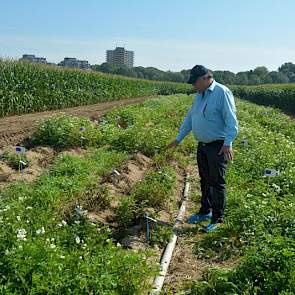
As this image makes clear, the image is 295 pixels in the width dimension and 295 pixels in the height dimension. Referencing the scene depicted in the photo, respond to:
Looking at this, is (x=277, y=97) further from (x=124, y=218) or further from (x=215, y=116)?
(x=124, y=218)

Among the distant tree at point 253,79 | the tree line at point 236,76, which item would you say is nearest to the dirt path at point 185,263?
the tree line at point 236,76

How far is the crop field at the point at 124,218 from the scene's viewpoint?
3.37m

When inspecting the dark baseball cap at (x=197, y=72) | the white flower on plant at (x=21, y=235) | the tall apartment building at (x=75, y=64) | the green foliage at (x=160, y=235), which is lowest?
the green foliage at (x=160, y=235)

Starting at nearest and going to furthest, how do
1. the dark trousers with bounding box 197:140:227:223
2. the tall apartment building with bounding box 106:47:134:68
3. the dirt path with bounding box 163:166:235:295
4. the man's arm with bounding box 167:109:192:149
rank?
the dirt path with bounding box 163:166:235:295, the dark trousers with bounding box 197:140:227:223, the man's arm with bounding box 167:109:192:149, the tall apartment building with bounding box 106:47:134:68

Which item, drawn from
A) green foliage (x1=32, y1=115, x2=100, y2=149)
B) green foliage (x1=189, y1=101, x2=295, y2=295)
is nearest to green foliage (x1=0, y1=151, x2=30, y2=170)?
green foliage (x1=32, y1=115, x2=100, y2=149)

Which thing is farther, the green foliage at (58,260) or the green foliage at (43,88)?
the green foliage at (43,88)

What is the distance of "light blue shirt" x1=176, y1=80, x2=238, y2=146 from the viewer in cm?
546

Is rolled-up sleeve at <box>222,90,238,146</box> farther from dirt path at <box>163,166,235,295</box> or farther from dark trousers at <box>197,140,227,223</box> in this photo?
dirt path at <box>163,166,235,295</box>

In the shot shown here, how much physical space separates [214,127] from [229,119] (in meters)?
0.28

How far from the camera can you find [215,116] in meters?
5.66

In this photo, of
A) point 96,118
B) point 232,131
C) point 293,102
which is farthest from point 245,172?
point 293,102

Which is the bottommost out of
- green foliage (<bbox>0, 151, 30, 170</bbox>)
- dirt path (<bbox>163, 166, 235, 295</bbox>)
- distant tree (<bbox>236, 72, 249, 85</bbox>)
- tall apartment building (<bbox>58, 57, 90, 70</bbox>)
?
dirt path (<bbox>163, 166, 235, 295</bbox>)

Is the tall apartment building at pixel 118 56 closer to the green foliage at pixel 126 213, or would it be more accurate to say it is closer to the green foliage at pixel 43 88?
the green foliage at pixel 43 88

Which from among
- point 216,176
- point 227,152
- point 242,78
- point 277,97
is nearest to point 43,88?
point 216,176
